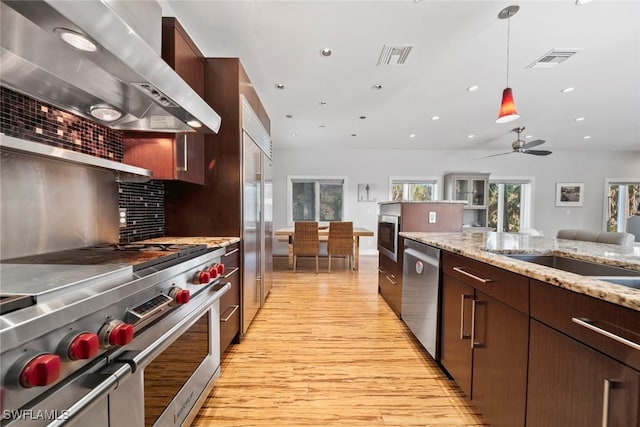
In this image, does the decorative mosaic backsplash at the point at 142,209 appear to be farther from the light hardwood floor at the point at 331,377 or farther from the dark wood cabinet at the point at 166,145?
the light hardwood floor at the point at 331,377

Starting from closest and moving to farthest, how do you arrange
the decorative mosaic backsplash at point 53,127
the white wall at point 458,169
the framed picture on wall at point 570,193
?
the decorative mosaic backsplash at point 53,127 < the white wall at point 458,169 < the framed picture on wall at point 570,193

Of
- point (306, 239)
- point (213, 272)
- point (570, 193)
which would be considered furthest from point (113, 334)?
point (570, 193)

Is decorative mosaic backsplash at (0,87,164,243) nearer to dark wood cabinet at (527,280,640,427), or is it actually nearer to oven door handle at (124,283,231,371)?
oven door handle at (124,283,231,371)

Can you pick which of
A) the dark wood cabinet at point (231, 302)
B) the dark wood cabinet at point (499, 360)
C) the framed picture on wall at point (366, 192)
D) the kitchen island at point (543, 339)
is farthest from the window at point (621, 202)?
the dark wood cabinet at point (231, 302)

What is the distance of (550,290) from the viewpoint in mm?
902

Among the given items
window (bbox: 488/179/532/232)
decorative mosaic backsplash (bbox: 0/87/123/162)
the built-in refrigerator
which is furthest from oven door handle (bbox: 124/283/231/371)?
window (bbox: 488/179/532/232)

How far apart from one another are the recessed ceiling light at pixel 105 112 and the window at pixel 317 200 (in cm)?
526

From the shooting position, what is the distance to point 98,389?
661 mm

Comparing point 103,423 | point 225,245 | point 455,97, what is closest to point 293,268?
point 225,245

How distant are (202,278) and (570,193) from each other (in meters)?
9.03

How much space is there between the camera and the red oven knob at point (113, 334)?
0.71 m

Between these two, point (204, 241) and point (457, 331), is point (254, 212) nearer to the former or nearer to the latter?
point (204, 241)

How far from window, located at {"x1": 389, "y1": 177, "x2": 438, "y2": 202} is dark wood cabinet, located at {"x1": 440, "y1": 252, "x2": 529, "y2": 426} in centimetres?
525

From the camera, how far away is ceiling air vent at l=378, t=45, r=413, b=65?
2502 mm
